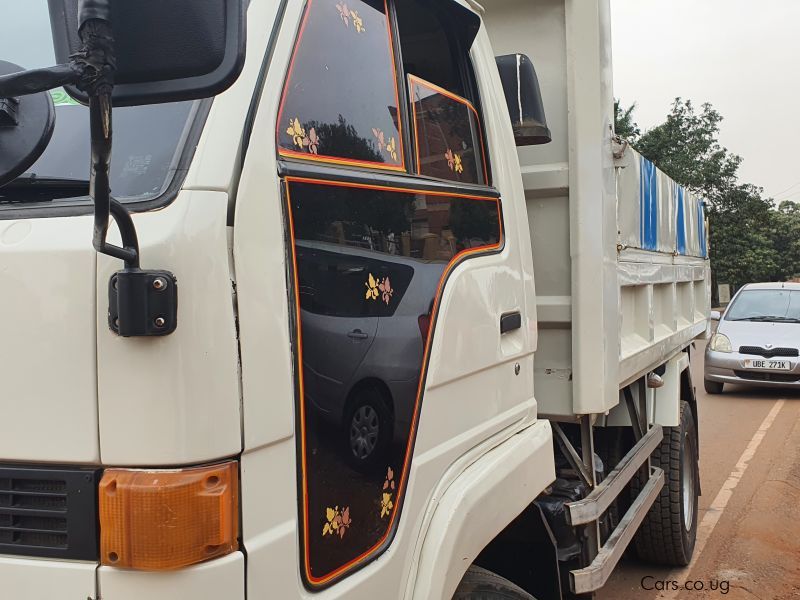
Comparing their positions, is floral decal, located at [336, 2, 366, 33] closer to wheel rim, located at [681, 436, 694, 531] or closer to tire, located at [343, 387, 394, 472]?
tire, located at [343, 387, 394, 472]

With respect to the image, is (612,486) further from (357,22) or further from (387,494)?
(357,22)

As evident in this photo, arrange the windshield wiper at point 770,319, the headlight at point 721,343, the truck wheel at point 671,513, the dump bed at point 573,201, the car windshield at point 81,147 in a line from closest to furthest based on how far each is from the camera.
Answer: the car windshield at point 81,147 < the dump bed at point 573,201 < the truck wheel at point 671,513 < the headlight at point 721,343 < the windshield wiper at point 770,319

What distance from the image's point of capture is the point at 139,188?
1.33 meters

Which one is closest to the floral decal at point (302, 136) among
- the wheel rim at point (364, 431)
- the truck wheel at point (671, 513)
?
the wheel rim at point (364, 431)

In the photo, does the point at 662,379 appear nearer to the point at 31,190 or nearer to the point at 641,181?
the point at 641,181

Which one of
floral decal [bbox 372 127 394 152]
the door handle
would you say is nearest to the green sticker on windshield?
floral decal [bbox 372 127 394 152]

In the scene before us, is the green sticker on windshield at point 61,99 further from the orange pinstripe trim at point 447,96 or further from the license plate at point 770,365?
the license plate at point 770,365

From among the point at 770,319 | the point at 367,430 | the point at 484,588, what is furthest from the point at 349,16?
the point at 770,319

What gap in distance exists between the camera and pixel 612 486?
3.17 metres

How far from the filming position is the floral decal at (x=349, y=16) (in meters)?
1.77

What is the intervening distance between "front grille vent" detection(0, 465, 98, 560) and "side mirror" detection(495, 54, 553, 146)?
1933 millimetres

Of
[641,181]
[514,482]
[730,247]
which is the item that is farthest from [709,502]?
[730,247]

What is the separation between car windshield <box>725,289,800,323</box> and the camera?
11.2 metres

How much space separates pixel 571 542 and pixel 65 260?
2.22 metres
